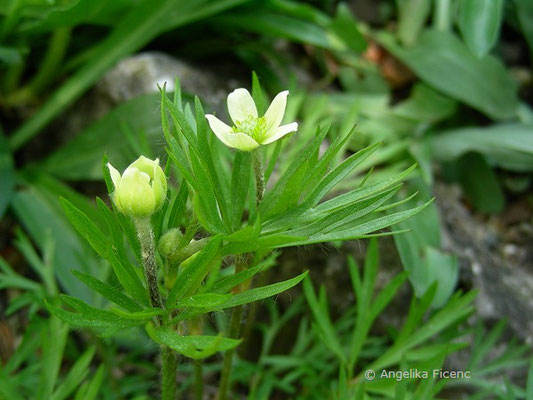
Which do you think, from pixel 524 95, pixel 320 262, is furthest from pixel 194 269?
pixel 524 95

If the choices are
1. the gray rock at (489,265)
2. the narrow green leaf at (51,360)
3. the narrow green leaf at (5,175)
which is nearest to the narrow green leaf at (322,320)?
the narrow green leaf at (51,360)

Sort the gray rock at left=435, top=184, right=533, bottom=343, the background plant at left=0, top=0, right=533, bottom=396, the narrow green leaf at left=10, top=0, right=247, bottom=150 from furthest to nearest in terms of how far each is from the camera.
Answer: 1. the narrow green leaf at left=10, top=0, right=247, bottom=150
2. the background plant at left=0, top=0, right=533, bottom=396
3. the gray rock at left=435, top=184, right=533, bottom=343

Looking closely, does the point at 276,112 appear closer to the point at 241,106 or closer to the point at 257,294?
the point at 241,106

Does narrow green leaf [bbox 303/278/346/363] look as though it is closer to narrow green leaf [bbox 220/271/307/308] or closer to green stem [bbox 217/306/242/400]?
green stem [bbox 217/306/242/400]

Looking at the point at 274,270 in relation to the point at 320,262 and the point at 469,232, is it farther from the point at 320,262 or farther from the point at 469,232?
the point at 469,232

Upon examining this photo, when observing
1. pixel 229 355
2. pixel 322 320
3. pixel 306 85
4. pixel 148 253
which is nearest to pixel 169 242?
pixel 148 253

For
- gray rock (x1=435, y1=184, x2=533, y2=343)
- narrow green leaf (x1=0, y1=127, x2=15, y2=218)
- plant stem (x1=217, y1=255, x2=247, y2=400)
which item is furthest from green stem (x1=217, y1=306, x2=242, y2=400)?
narrow green leaf (x1=0, y1=127, x2=15, y2=218)

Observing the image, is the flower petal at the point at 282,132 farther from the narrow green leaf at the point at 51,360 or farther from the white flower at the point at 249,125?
the narrow green leaf at the point at 51,360
